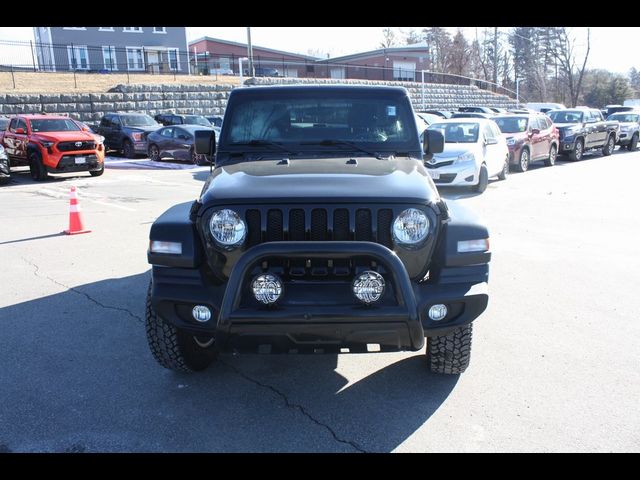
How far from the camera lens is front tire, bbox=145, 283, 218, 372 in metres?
3.83

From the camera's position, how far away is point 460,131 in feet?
45.6

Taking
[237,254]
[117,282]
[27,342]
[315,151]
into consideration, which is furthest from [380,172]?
[117,282]

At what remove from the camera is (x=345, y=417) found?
137 inches

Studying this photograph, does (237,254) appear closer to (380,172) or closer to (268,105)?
(380,172)

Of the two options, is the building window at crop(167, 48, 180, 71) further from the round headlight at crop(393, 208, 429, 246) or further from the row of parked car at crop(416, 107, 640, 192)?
the round headlight at crop(393, 208, 429, 246)

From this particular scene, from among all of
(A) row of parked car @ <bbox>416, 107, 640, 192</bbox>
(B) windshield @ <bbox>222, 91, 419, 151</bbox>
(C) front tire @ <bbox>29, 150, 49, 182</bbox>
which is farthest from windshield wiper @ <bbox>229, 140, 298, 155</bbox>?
(C) front tire @ <bbox>29, 150, 49, 182</bbox>

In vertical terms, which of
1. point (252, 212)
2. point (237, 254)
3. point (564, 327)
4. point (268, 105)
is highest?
point (268, 105)

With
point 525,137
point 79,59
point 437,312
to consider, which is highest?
point 79,59

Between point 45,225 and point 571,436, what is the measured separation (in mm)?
8966

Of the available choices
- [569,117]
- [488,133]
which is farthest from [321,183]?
[569,117]

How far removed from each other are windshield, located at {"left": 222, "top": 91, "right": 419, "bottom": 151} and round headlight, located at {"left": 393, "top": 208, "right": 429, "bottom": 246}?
132cm

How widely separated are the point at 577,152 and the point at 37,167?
59.3 feet

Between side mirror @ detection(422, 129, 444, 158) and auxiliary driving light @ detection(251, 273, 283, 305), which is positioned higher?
side mirror @ detection(422, 129, 444, 158)

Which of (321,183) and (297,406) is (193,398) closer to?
(297,406)
